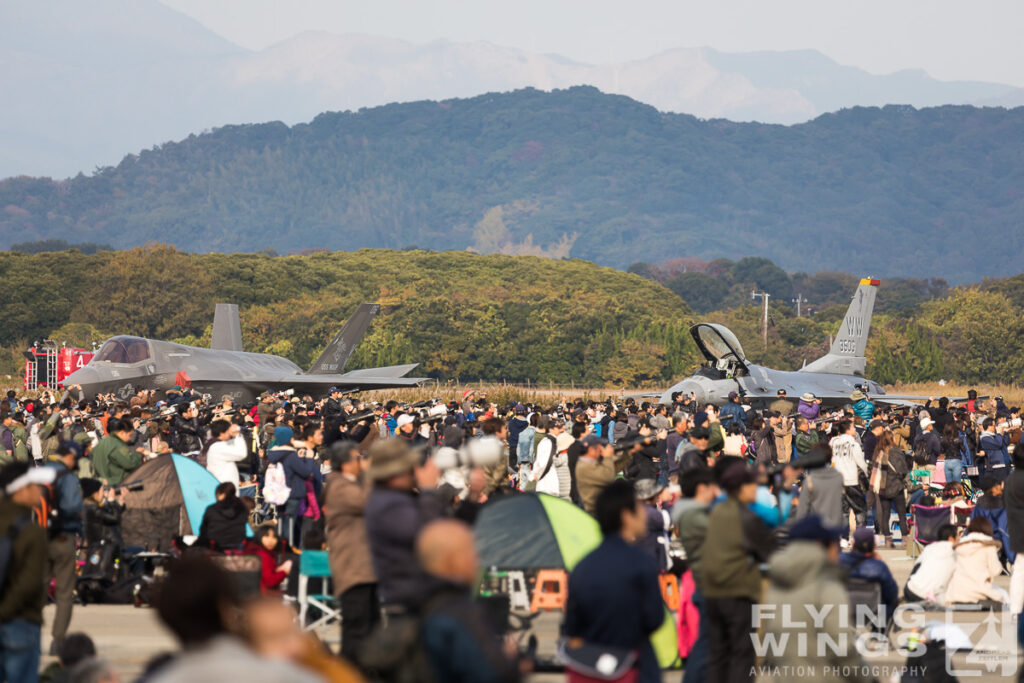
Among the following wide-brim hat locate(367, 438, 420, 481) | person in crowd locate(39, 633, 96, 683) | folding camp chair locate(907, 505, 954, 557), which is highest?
wide-brim hat locate(367, 438, 420, 481)

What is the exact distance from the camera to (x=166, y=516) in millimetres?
10250

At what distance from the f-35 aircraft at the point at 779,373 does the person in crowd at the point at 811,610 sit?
18058 millimetres

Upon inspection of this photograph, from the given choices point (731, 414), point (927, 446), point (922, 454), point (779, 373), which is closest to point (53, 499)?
point (927, 446)

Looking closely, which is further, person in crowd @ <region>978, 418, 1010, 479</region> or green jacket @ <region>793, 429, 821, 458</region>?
person in crowd @ <region>978, 418, 1010, 479</region>

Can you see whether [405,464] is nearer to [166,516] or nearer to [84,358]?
[166,516]

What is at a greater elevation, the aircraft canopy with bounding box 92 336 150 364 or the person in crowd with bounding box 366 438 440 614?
the aircraft canopy with bounding box 92 336 150 364

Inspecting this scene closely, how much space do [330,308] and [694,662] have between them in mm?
73965

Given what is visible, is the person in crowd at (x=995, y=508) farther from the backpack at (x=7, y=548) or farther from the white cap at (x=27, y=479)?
the backpack at (x=7, y=548)

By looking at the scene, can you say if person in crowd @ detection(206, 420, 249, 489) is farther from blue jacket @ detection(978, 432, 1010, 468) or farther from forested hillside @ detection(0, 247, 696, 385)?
forested hillside @ detection(0, 247, 696, 385)

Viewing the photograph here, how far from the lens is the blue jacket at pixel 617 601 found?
16.1ft

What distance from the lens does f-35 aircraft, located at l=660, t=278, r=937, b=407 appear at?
24719 mm

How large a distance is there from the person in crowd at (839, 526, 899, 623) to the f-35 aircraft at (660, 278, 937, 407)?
16.3 metres

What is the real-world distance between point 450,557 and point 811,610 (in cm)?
189

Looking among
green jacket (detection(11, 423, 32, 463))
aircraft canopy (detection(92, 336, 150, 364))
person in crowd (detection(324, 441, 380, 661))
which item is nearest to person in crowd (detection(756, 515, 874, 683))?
person in crowd (detection(324, 441, 380, 661))
